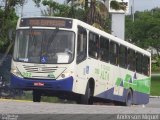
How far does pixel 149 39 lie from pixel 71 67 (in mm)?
53699

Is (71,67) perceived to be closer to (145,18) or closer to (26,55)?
(26,55)

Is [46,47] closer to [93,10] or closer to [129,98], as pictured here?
Answer: [129,98]

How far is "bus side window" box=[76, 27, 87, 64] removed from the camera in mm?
19967

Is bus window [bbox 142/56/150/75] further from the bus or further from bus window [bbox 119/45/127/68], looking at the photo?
the bus

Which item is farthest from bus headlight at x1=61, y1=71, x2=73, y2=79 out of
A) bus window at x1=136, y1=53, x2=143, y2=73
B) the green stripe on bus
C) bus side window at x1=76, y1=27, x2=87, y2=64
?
bus window at x1=136, y1=53, x2=143, y2=73

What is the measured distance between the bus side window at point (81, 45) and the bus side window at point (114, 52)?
3203mm

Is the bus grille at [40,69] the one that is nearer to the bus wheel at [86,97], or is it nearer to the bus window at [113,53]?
the bus wheel at [86,97]

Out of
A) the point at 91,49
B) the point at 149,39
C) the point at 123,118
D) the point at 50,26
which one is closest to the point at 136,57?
the point at 91,49

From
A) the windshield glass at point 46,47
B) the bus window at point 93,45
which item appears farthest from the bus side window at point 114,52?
the windshield glass at point 46,47

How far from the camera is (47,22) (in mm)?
20094

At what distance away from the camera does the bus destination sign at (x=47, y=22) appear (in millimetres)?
20000

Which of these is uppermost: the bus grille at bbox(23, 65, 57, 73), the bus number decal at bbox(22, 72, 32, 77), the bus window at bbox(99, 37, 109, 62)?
the bus window at bbox(99, 37, 109, 62)

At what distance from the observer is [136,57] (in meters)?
27.5

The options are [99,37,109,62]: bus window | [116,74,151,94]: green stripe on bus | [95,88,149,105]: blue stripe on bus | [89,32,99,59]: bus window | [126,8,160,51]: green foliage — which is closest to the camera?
[89,32,99,59]: bus window
